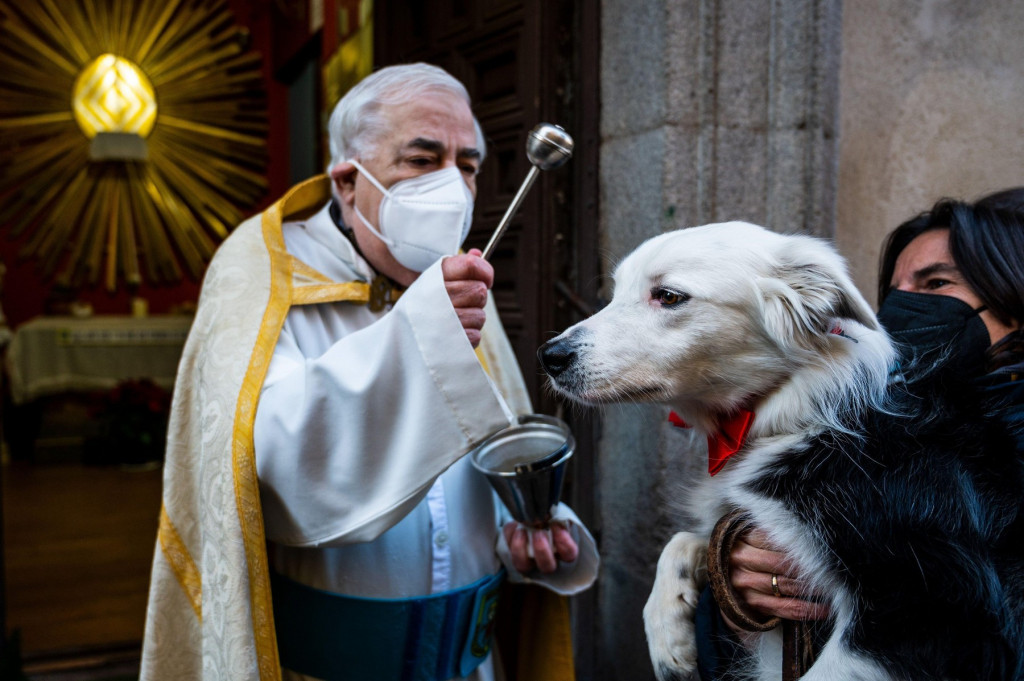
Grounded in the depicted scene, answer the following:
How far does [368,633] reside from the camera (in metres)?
1.40

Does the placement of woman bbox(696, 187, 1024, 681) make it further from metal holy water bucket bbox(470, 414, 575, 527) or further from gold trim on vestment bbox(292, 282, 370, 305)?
gold trim on vestment bbox(292, 282, 370, 305)

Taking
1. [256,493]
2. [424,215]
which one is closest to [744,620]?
[256,493]

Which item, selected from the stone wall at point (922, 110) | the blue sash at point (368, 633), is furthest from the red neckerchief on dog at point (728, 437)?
the stone wall at point (922, 110)

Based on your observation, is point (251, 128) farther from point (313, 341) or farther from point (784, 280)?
point (784, 280)

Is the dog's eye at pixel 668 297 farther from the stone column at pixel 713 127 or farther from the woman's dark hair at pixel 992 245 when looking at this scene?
the stone column at pixel 713 127

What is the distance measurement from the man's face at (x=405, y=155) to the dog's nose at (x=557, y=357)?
0.50m

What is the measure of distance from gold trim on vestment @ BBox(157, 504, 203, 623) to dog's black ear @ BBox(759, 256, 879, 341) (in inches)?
46.1

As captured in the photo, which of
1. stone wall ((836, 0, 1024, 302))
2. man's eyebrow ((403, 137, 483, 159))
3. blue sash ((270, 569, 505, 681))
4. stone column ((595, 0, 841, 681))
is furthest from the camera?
stone wall ((836, 0, 1024, 302))

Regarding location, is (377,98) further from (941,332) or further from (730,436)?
(941,332)

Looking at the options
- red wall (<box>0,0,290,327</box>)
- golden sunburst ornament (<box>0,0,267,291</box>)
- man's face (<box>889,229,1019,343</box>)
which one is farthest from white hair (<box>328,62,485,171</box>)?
golden sunburst ornament (<box>0,0,267,291</box>)

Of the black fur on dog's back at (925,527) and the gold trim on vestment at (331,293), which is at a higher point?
the gold trim on vestment at (331,293)

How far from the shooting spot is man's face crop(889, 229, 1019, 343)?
128cm

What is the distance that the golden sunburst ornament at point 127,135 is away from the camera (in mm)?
6660

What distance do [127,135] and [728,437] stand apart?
714 cm
